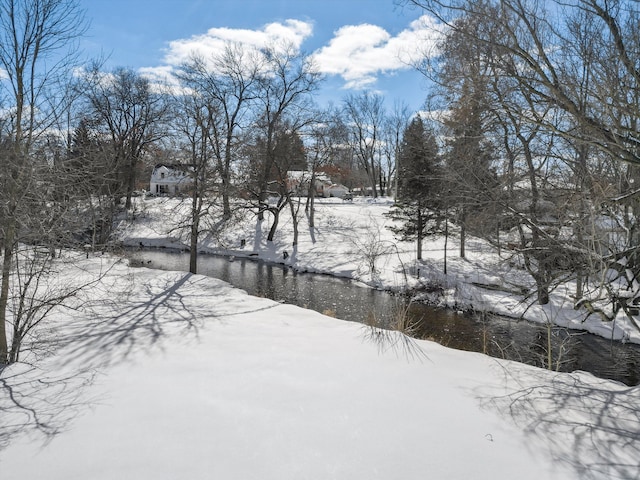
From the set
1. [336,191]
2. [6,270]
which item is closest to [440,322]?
[6,270]

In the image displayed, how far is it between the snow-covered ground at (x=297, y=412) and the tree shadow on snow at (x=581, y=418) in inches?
0.7

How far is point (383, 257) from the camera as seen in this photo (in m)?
19.7

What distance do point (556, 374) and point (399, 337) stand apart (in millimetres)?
2342

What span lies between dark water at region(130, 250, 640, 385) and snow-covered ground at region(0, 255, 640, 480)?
72.3 inches

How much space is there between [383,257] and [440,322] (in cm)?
824

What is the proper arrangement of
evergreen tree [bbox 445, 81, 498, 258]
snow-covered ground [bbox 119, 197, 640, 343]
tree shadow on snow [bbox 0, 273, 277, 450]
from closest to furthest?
tree shadow on snow [bbox 0, 273, 277, 450], evergreen tree [bbox 445, 81, 498, 258], snow-covered ground [bbox 119, 197, 640, 343]

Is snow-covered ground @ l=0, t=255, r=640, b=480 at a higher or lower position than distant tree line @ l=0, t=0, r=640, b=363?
lower

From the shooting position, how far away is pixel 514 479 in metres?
3.06

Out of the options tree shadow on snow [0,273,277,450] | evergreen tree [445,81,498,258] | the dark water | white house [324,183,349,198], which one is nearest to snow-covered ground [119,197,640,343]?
the dark water

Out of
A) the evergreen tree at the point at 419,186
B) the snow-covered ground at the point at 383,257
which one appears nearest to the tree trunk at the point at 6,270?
the snow-covered ground at the point at 383,257

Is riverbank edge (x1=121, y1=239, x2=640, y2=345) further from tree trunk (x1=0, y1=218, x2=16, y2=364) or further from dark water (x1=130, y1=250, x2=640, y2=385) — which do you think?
tree trunk (x1=0, y1=218, x2=16, y2=364)

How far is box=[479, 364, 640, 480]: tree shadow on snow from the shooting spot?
3.29m

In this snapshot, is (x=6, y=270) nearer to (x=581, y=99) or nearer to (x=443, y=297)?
(x=581, y=99)

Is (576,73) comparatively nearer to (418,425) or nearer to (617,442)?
(617,442)
